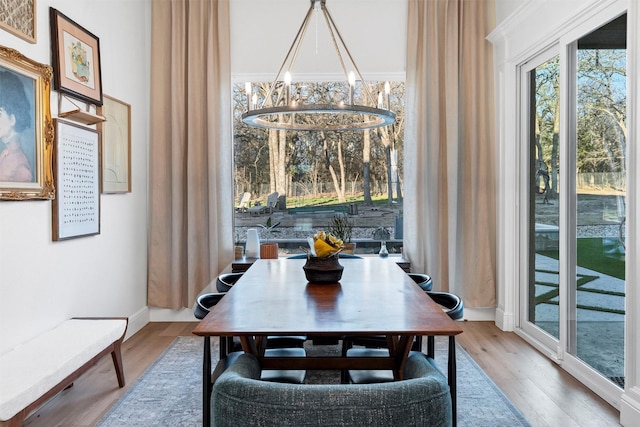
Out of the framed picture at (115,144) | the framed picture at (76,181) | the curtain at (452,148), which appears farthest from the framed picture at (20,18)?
the curtain at (452,148)

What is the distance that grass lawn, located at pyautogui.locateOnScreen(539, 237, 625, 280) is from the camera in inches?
108

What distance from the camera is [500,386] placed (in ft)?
9.84

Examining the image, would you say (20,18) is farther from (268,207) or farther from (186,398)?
(268,207)

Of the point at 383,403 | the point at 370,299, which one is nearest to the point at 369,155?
the point at 370,299

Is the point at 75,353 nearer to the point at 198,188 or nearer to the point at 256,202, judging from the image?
the point at 198,188

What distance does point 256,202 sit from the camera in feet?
15.5

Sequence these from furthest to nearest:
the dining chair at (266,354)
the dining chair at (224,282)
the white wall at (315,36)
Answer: the white wall at (315,36)
the dining chair at (224,282)
the dining chair at (266,354)

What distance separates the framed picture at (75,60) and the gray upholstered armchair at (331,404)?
8.46 feet

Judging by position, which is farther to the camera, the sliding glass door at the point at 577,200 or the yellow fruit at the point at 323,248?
the sliding glass door at the point at 577,200

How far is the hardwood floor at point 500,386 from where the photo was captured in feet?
8.45

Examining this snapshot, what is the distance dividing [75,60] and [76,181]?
790 mm

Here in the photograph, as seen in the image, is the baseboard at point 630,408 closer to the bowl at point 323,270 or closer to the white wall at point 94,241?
the bowl at point 323,270

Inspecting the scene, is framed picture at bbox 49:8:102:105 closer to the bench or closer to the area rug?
the bench

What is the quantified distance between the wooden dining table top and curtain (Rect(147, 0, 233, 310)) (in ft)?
5.07
